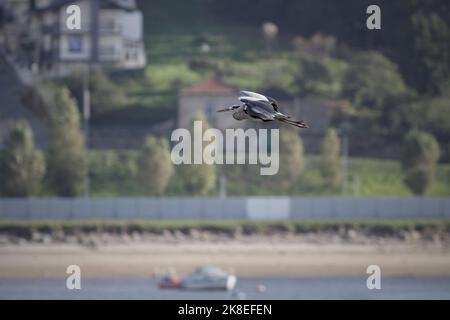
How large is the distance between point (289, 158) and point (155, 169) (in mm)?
6700

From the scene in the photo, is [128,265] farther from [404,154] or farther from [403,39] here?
[403,39]

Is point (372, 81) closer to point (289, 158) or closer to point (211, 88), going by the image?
point (211, 88)

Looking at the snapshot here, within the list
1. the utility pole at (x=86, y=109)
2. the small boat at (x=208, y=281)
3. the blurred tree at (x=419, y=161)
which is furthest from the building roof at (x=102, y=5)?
the small boat at (x=208, y=281)

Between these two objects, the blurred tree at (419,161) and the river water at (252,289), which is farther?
the blurred tree at (419,161)

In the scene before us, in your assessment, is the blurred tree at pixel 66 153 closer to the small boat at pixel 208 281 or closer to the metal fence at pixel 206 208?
the metal fence at pixel 206 208

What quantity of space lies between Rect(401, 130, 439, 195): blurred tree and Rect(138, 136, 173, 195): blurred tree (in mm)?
12135

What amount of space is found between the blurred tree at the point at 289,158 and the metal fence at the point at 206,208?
1.49 m

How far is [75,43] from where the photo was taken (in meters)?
73.8

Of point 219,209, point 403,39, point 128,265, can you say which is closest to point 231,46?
point 403,39

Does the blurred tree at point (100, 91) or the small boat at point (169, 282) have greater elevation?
the blurred tree at point (100, 91)

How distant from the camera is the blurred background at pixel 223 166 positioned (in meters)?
63.4

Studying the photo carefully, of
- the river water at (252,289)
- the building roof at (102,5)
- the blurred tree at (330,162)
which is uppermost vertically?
the building roof at (102,5)

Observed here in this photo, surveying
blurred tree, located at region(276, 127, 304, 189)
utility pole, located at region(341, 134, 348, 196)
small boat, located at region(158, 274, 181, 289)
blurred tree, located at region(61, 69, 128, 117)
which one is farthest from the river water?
blurred tree, located at region(61, 69, 128, 117)

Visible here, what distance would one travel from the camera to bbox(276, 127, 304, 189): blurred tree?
67.1 m
